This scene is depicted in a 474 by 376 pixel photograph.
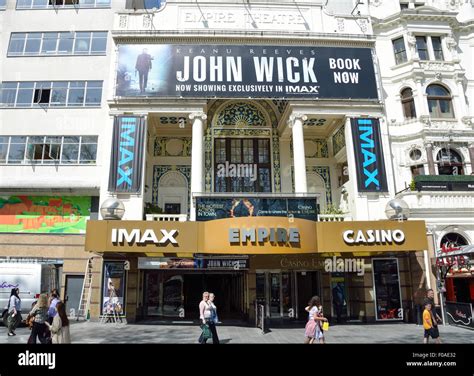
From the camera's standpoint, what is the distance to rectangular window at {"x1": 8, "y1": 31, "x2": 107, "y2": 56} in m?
24.1

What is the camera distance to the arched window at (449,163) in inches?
866

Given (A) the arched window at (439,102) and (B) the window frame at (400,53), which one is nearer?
(A) the arched window at (439,102)

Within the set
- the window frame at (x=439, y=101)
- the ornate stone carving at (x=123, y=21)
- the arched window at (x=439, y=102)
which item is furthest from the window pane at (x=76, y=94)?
the arched window at (x=439, y=102)

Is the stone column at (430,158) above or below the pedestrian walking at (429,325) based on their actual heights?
above

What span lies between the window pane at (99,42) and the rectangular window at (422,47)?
20411 millimetres

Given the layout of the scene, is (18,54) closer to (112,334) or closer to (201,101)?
(201,101)

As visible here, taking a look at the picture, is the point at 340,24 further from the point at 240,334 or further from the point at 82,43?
the point at 240,334

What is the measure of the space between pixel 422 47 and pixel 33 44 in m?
25.5

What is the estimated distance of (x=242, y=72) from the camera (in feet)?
71.4

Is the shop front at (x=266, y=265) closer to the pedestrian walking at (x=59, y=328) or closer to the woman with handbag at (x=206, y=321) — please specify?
the woman with handbag at (x=206, y=321)

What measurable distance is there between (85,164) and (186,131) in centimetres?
659

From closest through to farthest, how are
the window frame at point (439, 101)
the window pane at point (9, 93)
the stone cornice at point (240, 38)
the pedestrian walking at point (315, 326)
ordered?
1. the pedestrian walking at point (315, 326)
2. the stone cornice at point (240, 38)
3. the window frame at point (439, 101)
4. the window pane at point (9, 93)

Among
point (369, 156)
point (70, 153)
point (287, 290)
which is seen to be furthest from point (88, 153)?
point (369, 156)

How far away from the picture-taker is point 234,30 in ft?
73.2
